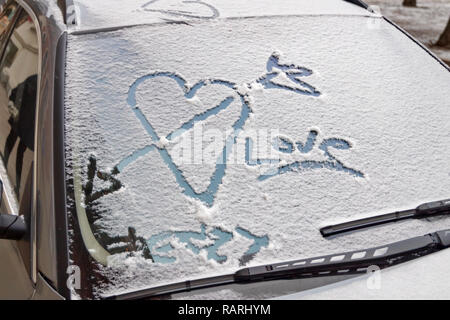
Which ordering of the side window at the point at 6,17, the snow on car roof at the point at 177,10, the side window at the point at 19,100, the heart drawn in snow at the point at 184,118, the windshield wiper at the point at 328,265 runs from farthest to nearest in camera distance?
the side window at the point at 6,17
the snow on car roof at the point at 177,10
the side window at the point at 19,100
the heart drawn in snow at the point at 184,118
the windshield wiper at the point at 328,265

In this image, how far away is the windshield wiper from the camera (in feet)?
4.35

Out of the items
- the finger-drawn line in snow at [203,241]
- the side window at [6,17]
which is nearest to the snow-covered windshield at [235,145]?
the finger-drawn line in snow at [203,241]

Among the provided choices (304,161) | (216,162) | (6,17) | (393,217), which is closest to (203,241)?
(216,162)

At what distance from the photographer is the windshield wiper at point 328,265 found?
133 cm

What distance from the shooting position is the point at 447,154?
1.80m

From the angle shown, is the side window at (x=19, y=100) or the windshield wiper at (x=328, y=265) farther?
the side window at (x=19, y=100)

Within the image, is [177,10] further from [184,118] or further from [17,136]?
[17,136]

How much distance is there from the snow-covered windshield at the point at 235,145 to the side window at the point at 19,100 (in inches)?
7.6

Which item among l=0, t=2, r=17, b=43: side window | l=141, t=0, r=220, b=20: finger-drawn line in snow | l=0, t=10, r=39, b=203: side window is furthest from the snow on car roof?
l=0, t=2, r=17, b=43: side window

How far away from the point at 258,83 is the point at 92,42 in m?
0.59

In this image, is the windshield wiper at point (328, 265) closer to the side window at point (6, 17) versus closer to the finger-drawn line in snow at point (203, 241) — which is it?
the finger-drawn line in snow at point (203, 241)

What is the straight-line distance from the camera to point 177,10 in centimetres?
212
